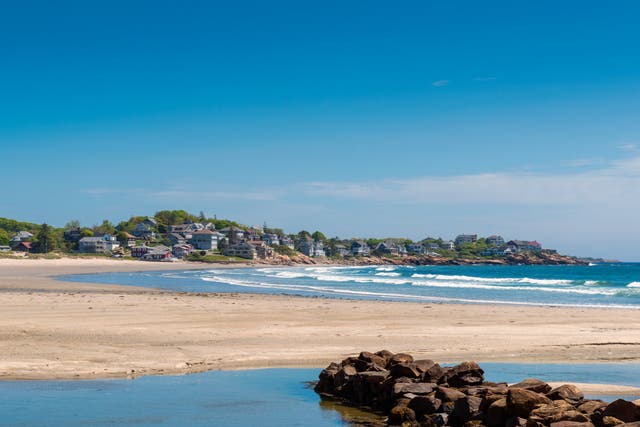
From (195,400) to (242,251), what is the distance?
505 feet

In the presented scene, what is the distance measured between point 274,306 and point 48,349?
15.9 meters

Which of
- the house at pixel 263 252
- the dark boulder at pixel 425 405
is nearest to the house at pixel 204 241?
the house at pixel 263 252

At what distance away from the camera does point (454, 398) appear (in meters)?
11.6

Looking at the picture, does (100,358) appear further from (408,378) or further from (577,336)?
(577,336)

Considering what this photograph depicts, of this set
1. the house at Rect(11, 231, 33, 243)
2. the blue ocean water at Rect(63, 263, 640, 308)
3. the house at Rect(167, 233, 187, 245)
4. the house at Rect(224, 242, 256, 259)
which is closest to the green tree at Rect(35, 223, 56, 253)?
the house at Rect(11, 231, 33, 243)

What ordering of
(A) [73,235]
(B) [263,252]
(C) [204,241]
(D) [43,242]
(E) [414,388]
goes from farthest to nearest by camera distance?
(C) [204,241] < (B) [263,252] < (A) [73,235] < (D) [43,242] < (E) [414,388]

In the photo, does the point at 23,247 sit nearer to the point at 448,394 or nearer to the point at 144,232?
the point at 144,232

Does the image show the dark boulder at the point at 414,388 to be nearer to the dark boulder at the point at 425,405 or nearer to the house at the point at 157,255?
the dark boulder at the point at 425,405

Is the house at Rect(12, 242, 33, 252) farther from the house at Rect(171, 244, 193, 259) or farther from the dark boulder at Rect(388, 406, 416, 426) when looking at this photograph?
the dark boulder at Rect(388, 406, 416, 426)

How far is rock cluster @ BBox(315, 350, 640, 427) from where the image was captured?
982 cm

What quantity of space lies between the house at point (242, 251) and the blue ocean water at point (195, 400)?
150 meters

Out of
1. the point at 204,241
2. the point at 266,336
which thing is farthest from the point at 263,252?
the point at 266,336

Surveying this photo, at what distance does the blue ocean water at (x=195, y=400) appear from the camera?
11.4 metres

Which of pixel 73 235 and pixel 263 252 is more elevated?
pixel 73 235
